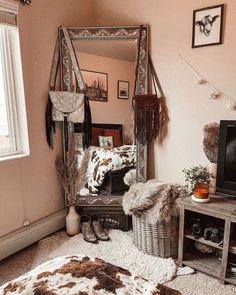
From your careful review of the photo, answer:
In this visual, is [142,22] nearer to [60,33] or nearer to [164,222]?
[60,33]

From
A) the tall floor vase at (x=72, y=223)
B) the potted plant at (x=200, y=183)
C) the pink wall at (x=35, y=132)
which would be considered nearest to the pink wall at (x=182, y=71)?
the potted plant at (x=200, y=183)

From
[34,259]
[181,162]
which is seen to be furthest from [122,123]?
[34,259]

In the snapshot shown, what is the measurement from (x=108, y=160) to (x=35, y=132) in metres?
0.76

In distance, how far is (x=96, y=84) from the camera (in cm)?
256

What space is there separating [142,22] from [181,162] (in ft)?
4.61

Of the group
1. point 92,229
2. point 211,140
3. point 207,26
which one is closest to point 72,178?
point 92,229

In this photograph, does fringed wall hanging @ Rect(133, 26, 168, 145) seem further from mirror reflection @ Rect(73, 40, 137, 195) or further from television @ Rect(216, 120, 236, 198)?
television @ Rect(216, 120, 236, 198)

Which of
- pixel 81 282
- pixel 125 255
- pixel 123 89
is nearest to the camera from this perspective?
pixel 81 282

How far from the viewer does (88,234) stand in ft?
8.16

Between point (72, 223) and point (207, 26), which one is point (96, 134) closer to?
point (72, 223)

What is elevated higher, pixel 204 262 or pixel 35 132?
pixel 35 132

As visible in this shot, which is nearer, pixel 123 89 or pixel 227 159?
pixel 227 159

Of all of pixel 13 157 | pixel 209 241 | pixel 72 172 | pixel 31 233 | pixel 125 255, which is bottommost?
pixel 125 255

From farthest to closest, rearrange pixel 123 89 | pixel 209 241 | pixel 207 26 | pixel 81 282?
1. pixel 123 89
2. pixel 207 26
3. pixel 209 241
4. pixel 81 282
